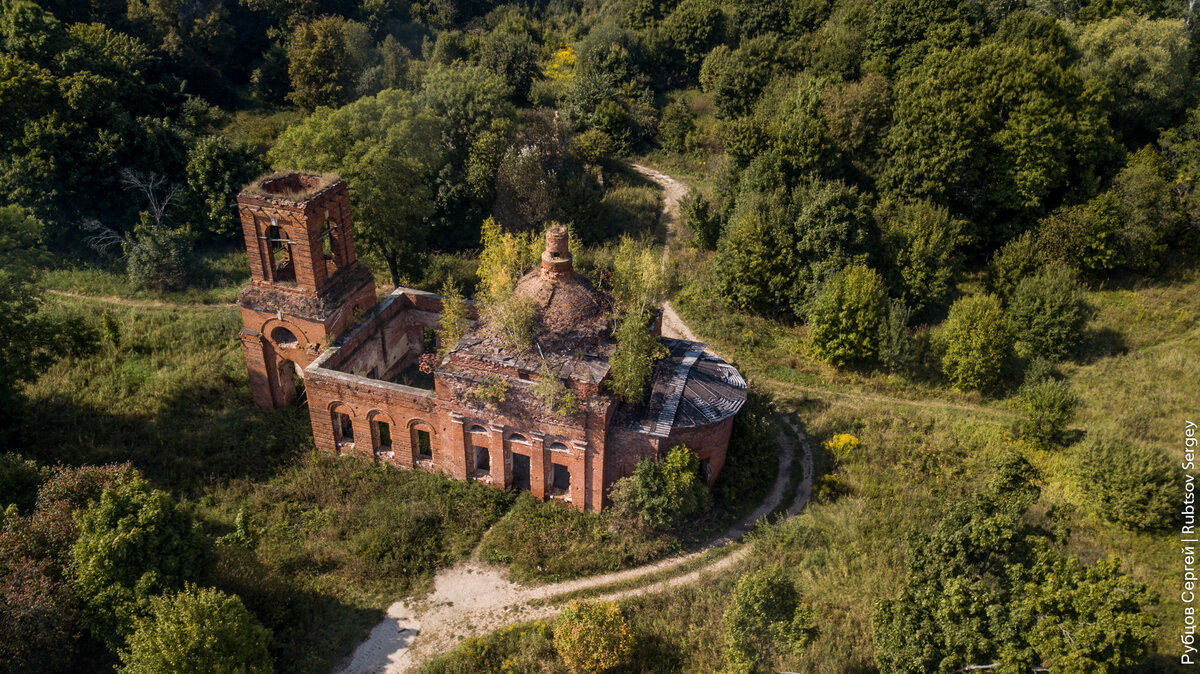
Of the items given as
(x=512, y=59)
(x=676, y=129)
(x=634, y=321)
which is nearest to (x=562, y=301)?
(x=634, y=321)

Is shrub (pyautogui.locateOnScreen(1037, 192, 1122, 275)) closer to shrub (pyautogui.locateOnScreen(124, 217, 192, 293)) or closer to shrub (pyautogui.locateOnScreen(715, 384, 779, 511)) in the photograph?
shrub (pyautogui.locateOnScreen(715, 384, 779, 511))

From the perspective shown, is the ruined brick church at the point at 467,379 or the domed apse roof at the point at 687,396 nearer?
the ruined brick church at the point at 467,379

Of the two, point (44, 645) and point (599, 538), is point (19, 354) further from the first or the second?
point (599, 538)

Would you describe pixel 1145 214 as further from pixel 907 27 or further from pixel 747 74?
pixel 747 74

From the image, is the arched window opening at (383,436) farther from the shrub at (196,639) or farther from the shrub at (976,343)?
the shrub at (976,343)

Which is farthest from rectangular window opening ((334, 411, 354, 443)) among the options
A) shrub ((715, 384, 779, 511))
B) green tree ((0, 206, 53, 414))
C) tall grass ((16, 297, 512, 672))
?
shrub ((715, 384, 779, 511))

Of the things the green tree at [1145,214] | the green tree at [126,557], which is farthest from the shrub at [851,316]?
the green tree at [126,557]
